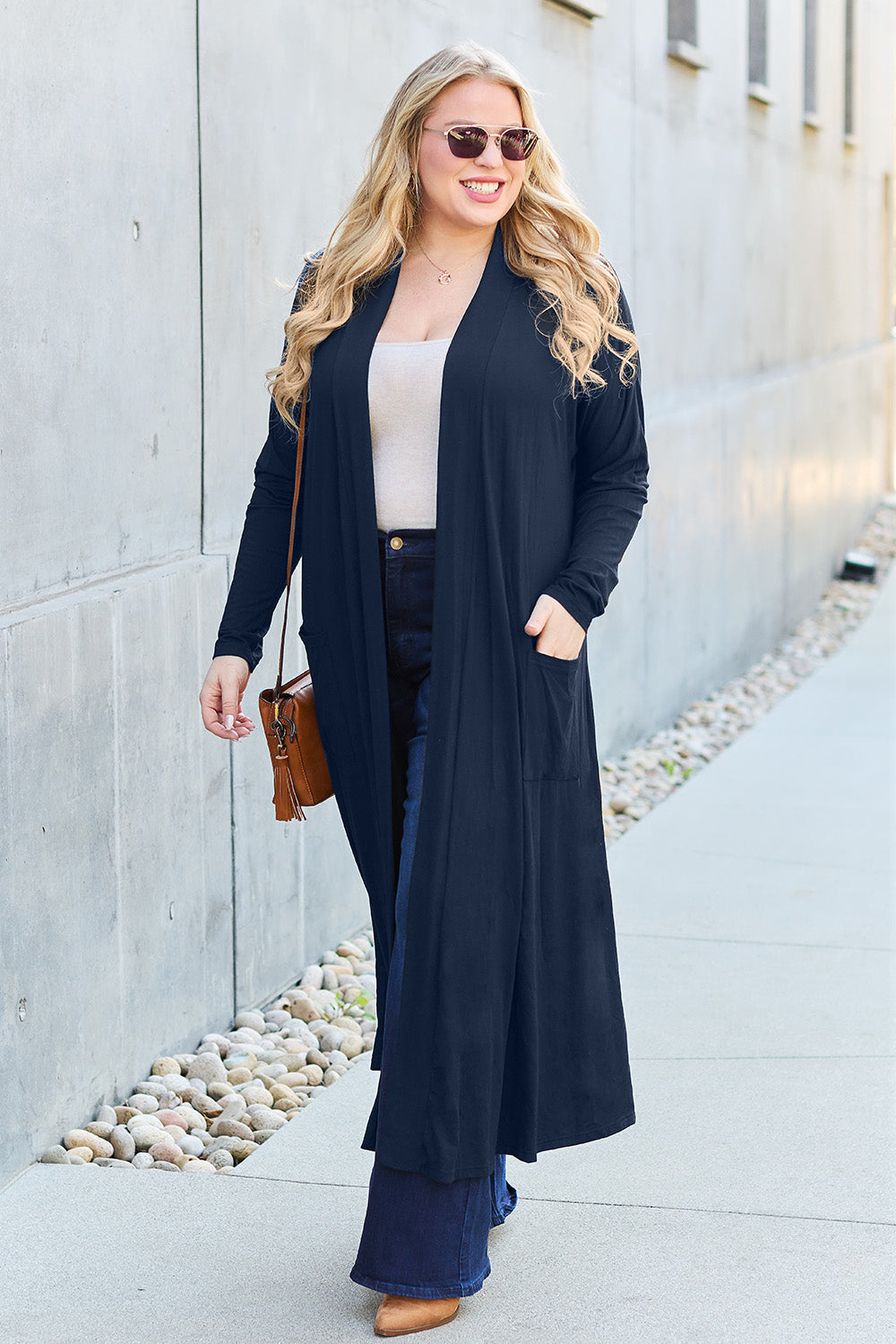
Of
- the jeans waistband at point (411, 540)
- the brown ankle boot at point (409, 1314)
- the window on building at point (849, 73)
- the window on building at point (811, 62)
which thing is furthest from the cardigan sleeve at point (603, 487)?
the window on building at point (849, 73)

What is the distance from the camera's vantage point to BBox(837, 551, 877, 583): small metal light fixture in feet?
46.7

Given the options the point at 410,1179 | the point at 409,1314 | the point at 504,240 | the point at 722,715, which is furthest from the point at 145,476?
the point at 722,715

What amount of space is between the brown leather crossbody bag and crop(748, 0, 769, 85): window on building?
29.0 feet

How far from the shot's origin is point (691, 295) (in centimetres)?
906

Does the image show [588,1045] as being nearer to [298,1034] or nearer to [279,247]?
[298,1034]

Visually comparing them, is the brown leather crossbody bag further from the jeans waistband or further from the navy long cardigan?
the jeans waistband

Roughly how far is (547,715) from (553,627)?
5.6 inches

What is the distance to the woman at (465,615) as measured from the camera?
284 cm

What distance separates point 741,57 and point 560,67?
347 centimetres

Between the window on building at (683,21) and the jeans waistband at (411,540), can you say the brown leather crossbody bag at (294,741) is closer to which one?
the jeans waistband at (411,540)

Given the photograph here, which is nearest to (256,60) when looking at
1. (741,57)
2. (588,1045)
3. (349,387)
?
(349,387)

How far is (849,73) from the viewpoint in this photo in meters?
15.0

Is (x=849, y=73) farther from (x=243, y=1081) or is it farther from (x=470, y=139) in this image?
(x=470, y=139)

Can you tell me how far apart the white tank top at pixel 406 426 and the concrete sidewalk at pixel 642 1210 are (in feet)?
2.71
